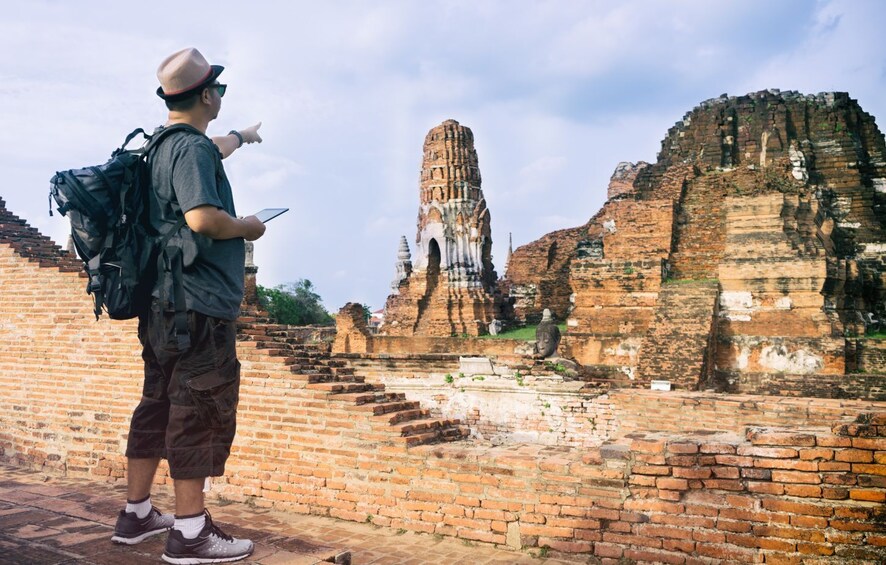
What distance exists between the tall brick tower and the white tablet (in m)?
15.2

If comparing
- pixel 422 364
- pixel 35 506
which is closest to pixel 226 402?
pixel 35 506

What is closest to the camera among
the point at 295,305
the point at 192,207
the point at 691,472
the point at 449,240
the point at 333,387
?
the point at 192,207

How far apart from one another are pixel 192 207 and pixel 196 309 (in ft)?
1.30

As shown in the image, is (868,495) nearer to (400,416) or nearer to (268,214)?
(400,416)

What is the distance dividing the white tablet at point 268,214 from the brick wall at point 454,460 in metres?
2.21

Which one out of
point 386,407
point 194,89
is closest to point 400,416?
point 386,407

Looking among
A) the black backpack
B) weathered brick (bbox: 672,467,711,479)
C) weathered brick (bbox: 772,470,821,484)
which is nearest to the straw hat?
→ the black backpack

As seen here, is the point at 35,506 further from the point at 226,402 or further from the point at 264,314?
the point at 264,314

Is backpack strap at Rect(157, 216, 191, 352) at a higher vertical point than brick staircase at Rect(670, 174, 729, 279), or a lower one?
lower

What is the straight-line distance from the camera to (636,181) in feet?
57.3

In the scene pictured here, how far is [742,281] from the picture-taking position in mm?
11172

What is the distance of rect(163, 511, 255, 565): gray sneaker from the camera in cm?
273

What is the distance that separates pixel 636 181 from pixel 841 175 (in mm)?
4870

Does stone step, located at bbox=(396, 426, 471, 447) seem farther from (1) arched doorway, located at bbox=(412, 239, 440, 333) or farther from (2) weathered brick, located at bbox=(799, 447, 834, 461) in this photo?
(1) arched doorway, located at bbox=(412, 239, 440, 333)
